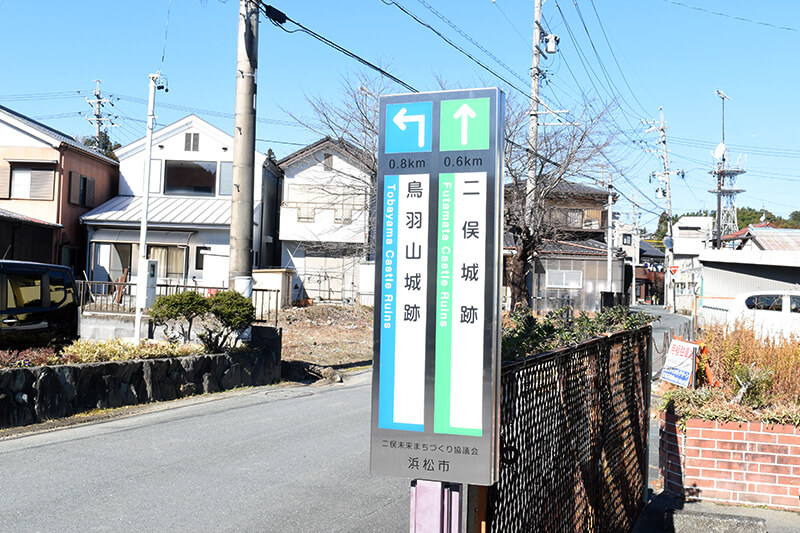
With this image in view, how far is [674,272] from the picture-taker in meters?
34.3

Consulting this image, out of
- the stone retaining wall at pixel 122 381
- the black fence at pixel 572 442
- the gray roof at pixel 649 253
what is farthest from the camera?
the gray roof at pixel 649 253

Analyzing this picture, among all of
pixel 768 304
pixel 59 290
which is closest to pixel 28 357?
pixel 59 290

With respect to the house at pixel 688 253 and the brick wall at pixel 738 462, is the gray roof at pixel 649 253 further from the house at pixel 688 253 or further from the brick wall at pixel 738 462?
the brick wall at pixel 738 462

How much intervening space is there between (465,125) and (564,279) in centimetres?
3591

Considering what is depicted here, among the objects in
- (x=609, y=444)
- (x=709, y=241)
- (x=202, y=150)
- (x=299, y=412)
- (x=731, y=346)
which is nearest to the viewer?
(x=609, y=444)

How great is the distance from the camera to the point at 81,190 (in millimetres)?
28531

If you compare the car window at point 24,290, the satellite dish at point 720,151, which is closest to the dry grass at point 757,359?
the car window at point 24,290

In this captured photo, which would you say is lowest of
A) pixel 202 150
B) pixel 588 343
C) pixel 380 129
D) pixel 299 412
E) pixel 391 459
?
pixel 299 412

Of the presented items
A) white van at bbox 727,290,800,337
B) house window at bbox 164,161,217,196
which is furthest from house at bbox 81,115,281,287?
white van at bbox 727,290,800,337

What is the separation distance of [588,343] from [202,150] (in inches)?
1129

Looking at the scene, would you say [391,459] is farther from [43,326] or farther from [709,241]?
[709,241]

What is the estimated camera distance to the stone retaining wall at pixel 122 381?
9.06 metres

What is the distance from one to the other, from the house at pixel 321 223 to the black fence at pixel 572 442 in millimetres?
26038

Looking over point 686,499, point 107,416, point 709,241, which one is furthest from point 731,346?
point 709,241
